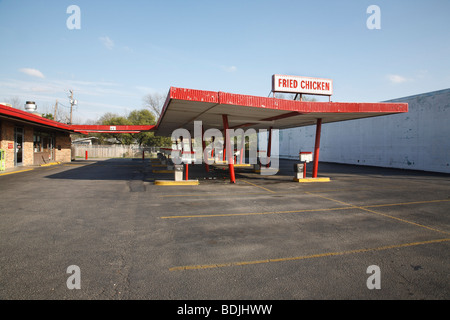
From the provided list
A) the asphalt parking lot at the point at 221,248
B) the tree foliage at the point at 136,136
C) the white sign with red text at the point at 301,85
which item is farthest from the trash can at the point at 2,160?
the tree foliage at the point at 136,136

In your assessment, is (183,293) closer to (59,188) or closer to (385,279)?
(385,279)

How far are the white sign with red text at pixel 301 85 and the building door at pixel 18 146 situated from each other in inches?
793

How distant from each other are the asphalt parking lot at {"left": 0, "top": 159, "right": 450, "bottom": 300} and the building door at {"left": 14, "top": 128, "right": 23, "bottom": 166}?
523 inches

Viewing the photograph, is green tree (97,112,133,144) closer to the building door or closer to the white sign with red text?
the building door

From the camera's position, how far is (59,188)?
36.6 ft

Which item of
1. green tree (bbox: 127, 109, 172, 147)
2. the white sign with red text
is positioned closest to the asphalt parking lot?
the white sign with red text

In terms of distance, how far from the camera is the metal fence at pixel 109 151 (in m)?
43.3

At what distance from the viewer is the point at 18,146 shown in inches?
770

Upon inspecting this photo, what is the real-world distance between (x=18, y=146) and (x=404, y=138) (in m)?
33.5

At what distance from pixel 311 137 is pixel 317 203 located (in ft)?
97.3

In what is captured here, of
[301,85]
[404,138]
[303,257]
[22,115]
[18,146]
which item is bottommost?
[303,257]

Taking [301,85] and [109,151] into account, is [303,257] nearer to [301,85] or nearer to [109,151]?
[301,85]

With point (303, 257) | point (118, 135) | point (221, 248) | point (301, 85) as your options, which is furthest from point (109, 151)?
point (303, 257)
